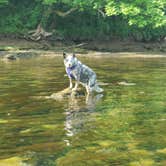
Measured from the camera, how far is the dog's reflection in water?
991 centimetres

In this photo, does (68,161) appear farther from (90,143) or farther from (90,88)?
(90,88)

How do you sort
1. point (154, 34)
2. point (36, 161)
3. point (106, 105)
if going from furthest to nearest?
point (154, 34)
point (106, 105)
point (36, 161)

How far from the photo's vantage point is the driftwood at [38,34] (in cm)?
4069

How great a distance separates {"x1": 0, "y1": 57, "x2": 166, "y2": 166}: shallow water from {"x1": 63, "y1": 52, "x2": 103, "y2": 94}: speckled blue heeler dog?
514 mm

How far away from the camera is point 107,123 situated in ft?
34.5

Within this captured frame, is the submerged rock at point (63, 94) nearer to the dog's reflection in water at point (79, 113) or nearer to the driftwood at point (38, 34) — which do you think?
the dog's reflection in water at point (79, 113)

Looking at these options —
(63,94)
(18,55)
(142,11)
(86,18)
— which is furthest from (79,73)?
(86,18)

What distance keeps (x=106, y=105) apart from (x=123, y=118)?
2004 mm

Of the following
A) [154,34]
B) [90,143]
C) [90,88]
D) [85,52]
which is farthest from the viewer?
[154,34]

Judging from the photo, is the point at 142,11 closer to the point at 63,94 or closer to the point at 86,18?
the point at 86,18

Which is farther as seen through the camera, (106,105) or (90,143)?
(106,105)

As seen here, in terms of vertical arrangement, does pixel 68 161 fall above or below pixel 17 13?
below

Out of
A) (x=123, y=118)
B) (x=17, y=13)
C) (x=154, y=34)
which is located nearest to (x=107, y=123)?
(x=123, y=118)

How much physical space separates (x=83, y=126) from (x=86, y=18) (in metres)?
36.2
